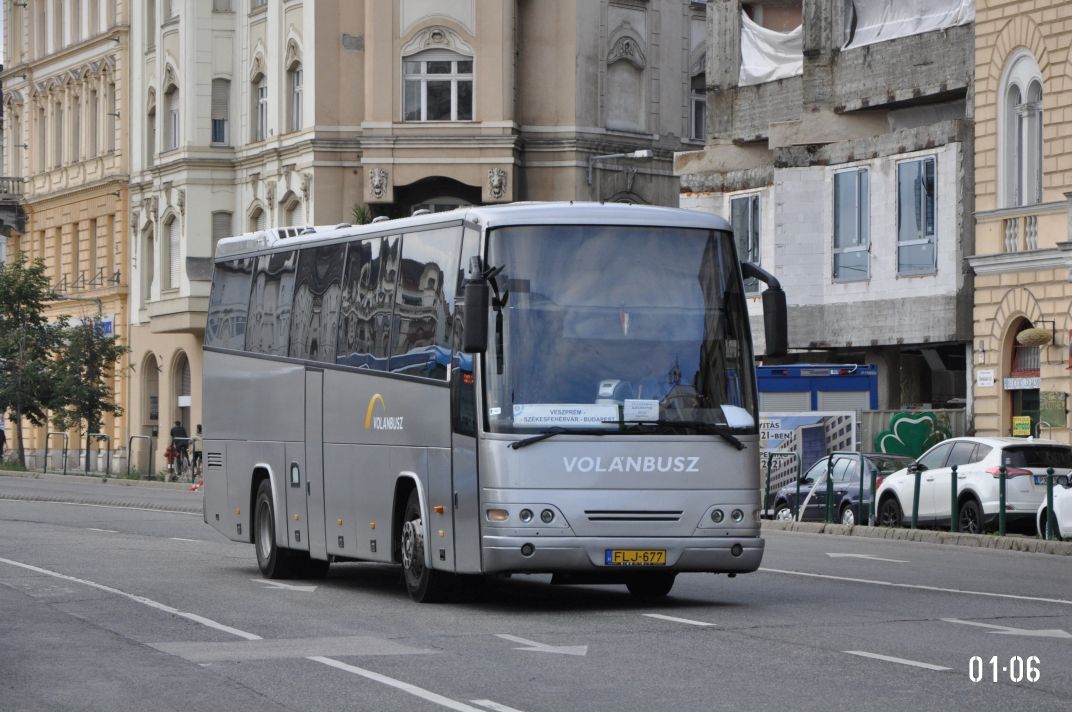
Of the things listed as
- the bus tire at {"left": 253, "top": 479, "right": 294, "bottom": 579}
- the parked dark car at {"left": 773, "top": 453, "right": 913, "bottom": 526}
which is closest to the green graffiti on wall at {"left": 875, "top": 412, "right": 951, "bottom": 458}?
the parked dark car at {"left": 773, "top": 453, "right": 913, "bottom": 526}

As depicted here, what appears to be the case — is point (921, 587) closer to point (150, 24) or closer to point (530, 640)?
point (530, 640)

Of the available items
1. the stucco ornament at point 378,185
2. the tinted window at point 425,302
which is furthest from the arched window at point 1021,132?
the stucco ornament at point 378,185

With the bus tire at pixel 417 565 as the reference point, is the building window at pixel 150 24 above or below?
above

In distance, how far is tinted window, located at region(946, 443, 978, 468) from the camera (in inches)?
1203

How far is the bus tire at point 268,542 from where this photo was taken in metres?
21.7

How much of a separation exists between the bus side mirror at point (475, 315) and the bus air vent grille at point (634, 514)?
1594mm

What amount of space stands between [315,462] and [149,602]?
2707 mm

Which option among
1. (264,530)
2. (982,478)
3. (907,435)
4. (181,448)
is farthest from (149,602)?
(181,448)

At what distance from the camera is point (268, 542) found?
2192 centimetres

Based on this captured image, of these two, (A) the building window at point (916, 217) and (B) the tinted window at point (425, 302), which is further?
(A) the building window at point (916, 217)

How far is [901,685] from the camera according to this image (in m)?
12.4

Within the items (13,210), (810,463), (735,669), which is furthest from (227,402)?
(13,210)

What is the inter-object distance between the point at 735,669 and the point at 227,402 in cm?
1080

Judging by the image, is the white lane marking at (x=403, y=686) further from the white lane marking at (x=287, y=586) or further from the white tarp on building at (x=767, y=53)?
the white tarp on building at (x=767, y=53)
